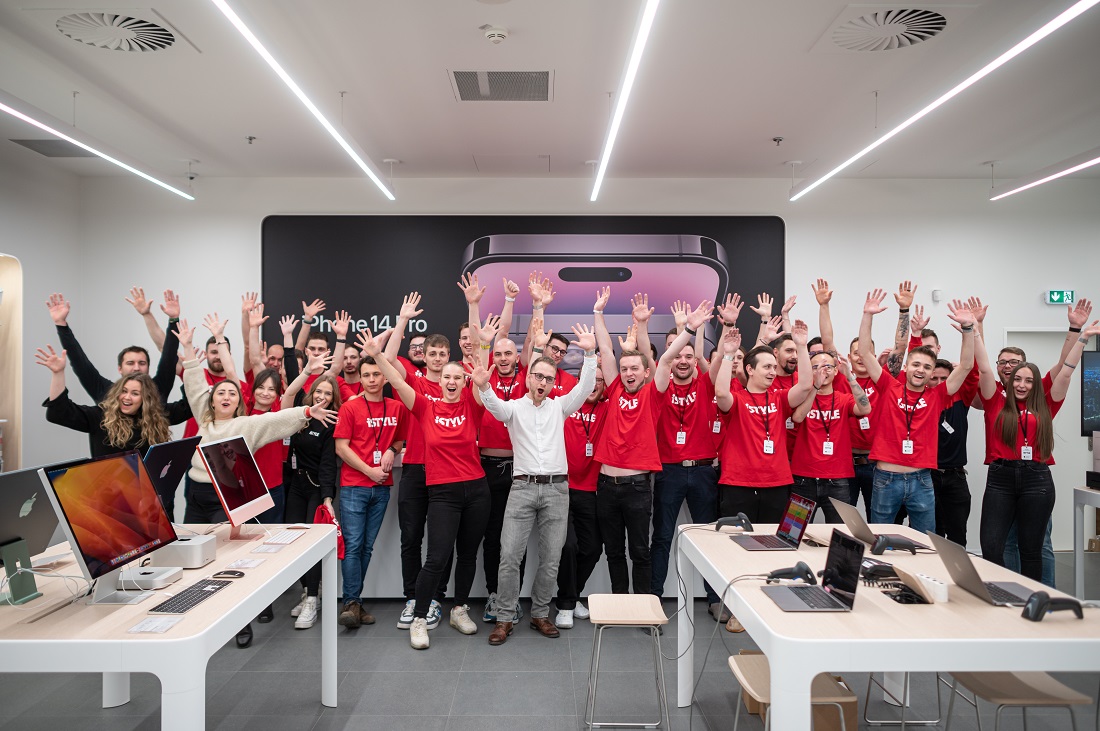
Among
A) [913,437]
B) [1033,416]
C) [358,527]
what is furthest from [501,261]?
[1033,416]

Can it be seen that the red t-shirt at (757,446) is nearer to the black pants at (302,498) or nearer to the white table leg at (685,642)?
the white table leg at (685,642)

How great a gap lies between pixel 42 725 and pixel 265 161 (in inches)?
194

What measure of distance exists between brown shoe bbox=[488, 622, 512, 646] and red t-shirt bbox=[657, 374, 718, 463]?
146cm

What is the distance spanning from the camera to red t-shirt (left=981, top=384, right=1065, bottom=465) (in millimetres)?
4191

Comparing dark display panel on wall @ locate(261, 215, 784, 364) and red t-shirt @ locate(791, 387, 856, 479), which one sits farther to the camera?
dark display panel on wall @ locate(261, 215, 784, 364)

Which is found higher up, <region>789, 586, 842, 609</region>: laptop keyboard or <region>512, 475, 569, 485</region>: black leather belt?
<region>512, 475, 569, 485</region>: black leather belt

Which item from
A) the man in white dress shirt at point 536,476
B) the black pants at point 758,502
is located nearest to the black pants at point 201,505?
the man in white dress shirt at point 536,476

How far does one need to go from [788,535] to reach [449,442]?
1991 millimetres

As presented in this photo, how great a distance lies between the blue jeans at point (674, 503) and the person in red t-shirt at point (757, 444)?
0.51 feet

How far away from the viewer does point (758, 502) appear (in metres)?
4.14

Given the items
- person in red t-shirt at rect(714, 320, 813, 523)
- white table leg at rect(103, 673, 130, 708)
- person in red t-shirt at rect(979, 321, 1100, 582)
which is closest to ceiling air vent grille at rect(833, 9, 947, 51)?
person in red t-shirt at rect(714, 320, 813, 523)

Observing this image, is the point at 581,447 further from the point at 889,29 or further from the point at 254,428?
the point at 889,29

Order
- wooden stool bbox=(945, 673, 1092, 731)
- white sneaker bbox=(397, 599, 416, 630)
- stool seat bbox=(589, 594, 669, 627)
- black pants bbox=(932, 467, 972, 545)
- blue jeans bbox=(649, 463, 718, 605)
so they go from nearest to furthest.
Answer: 1. wooden stool bbox=(945, 673, 1092, 731)
2. stool seat bbox=(589, 594, 669, 627)
3. white sneaker bbox=(397, 599, 416, 630)
4. blue jeans bbox=(649, 463, 718, 605)
5. black pants bbox=(932, 467, 972, 545)

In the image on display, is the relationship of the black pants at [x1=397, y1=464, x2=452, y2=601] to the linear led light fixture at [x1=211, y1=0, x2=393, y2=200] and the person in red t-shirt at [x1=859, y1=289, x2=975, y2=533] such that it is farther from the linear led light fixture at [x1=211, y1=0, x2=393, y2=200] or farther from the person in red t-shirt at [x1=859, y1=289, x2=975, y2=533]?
the person in red t-shirt at [x1=859, y1=289, x2=975, y2=533]
